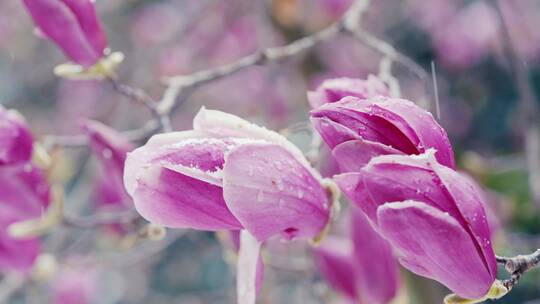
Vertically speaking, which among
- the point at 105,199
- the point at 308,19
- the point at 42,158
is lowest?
the point at 105,199

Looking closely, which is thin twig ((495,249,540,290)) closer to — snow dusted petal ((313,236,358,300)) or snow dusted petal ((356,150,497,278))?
snow dusted petal ((356,150,497,278))

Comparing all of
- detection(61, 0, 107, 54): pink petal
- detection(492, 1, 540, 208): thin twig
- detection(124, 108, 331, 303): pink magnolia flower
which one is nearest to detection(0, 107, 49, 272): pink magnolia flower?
detection(61, 0, 107, 54): pink petal

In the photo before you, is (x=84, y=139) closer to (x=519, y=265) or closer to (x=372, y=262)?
(x=372, y=262)

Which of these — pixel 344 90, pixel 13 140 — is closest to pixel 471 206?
pixel 344 90

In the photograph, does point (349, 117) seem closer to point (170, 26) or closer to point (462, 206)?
point (462, 206)

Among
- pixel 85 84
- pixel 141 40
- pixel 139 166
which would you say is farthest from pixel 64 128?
pixel 139 166

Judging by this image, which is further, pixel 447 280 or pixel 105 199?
pixel 105 199
